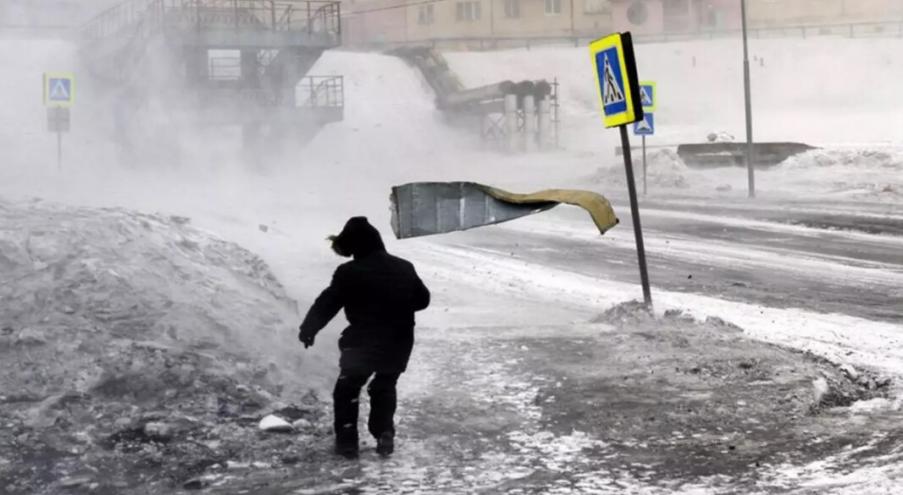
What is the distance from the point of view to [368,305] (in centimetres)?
624

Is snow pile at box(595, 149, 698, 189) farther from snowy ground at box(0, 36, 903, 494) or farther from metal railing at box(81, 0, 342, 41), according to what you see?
metal railing at box(81, 0, 342, 41)

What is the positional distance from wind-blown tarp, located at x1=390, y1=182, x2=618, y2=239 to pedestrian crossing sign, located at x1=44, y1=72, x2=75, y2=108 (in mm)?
17654

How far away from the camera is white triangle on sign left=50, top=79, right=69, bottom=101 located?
2447 cm

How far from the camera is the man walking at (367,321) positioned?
623cm

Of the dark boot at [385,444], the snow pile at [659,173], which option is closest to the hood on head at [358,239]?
the dark boot at [385,444]

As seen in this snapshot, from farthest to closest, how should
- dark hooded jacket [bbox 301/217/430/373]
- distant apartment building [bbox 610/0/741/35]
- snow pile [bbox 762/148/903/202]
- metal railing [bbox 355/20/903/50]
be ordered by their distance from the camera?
1. distant apartment building [bbox 610/0/741/35]
2. metal railing [bbox 355/20/903/50]
3. snow pile [bbox 762/148/903/202]
4. dark hooded jacket [bbox 301/217/430/373]

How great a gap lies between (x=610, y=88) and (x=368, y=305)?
4.92 meters

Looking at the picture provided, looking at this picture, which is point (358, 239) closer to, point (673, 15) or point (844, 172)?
point (844, 172)

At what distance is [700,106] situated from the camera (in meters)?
→ 52.5

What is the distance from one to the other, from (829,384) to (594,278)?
588 centimetres

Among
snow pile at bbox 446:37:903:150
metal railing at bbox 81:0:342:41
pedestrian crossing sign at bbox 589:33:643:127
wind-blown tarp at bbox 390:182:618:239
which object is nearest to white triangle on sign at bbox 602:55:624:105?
pedestrian crossing sign at bbox 589:33:643:127

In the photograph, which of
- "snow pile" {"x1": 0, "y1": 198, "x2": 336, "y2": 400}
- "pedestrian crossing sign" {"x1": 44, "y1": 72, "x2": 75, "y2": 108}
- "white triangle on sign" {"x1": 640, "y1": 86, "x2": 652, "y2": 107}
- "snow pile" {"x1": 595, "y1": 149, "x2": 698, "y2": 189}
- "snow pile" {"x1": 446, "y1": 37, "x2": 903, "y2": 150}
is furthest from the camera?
"snow pile" {"x1": 446, "y1": 37, "x2": 903, "y2": 150}

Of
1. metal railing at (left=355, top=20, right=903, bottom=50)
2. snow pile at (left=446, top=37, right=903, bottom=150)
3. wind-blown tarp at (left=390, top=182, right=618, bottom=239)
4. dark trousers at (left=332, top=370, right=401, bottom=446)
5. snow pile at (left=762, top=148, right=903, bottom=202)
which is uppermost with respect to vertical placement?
metal railing at (left=355, top=20, right=903, bottom=50)

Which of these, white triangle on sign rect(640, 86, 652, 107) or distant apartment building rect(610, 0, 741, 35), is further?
distant apartment building rect(610, 0, 741, 35)
